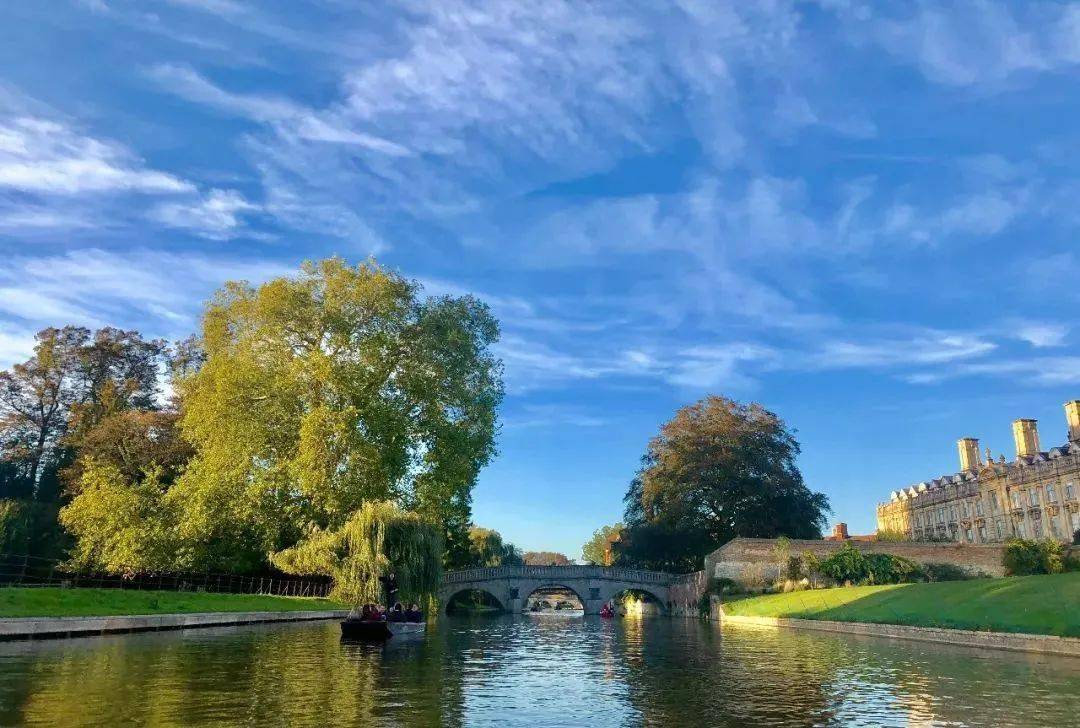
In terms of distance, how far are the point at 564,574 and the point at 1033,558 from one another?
42.3 m

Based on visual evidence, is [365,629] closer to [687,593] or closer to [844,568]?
[844,568]

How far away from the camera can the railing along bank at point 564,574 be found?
77.4 meters

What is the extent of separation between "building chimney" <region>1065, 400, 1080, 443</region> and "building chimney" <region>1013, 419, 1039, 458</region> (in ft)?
23.5

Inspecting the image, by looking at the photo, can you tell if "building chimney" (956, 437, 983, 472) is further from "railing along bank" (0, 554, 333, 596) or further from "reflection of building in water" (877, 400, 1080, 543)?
"railing along bank" (0, 554, 333, 596)

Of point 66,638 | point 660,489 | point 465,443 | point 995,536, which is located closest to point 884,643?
point 465,443

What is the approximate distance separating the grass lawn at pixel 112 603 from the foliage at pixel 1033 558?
43.5m

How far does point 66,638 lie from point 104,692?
11842mm

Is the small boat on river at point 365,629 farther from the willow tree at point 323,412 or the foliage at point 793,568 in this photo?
the foliage at point 793,568

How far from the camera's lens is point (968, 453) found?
108m

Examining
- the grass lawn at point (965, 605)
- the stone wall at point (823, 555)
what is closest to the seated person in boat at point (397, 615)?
the grass lawn at point (965, 605)

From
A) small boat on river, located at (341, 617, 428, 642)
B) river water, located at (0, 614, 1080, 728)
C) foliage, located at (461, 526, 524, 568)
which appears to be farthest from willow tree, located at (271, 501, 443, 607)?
foliage, located at (461, 526, 524, 568)

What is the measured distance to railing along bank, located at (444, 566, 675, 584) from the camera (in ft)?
254

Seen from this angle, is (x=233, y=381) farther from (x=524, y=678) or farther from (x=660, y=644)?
(x=524, y=678)

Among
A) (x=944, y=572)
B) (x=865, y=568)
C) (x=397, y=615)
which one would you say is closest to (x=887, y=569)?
(x=865, y=568)
